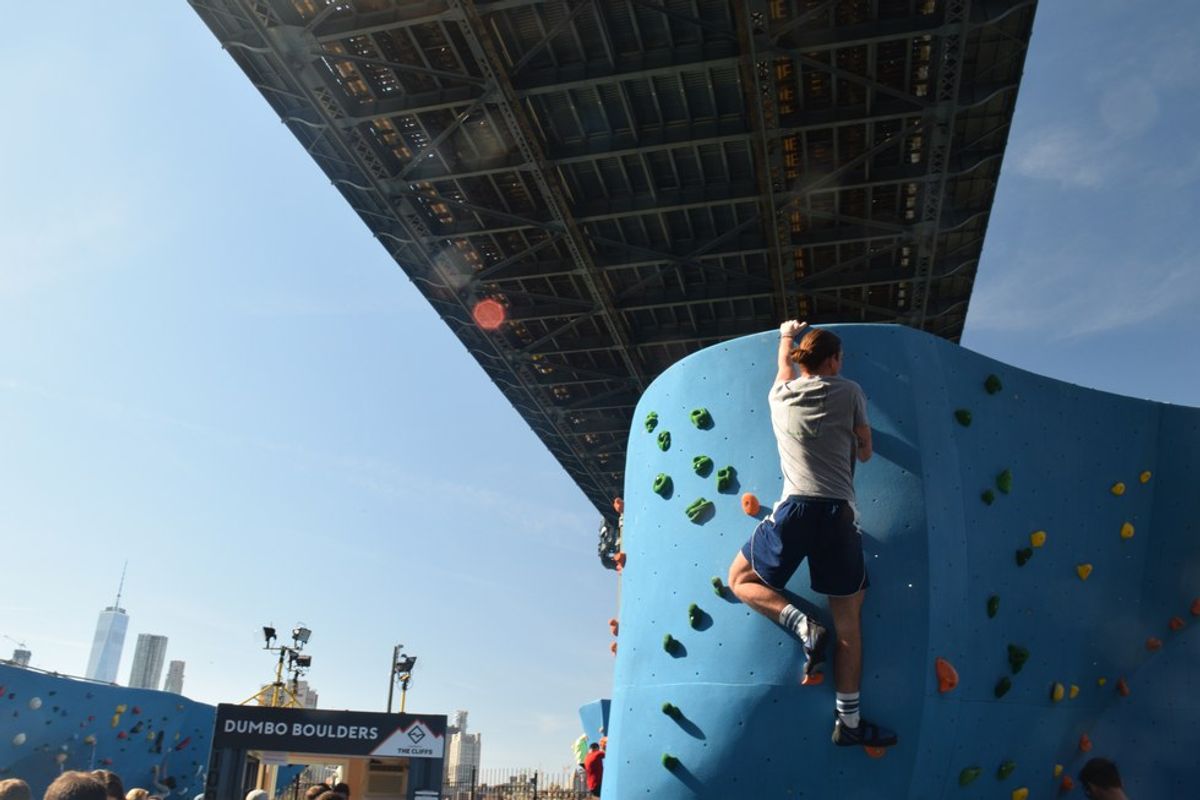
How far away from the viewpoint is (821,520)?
562cm

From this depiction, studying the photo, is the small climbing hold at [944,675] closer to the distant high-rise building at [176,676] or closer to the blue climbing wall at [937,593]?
the blue climbing wall at [937,593]

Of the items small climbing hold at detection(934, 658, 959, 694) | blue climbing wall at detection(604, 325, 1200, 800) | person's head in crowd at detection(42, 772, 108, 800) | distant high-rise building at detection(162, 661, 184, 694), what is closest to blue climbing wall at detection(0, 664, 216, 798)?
blue climbing wall at detection(604, 325, 1200, 800)

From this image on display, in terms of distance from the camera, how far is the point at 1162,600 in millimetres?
8047

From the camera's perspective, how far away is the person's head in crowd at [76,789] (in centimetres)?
418

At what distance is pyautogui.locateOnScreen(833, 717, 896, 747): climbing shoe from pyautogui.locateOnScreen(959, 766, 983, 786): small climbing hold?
0.97 metres

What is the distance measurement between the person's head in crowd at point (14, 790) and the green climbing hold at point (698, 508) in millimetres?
4857

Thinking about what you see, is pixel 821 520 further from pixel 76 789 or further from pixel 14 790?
pixel 14 790

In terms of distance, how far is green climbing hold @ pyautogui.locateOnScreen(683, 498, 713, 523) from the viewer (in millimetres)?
7285

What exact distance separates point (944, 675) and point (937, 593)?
1.94ft

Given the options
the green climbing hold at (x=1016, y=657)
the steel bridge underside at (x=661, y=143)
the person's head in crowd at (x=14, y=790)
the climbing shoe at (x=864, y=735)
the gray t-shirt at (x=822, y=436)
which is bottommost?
the person's head in crowd at (x=14, y=790)

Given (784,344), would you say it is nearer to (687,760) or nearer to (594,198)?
(687,760)

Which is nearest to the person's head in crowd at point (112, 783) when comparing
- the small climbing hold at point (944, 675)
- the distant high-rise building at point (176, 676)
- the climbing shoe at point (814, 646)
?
the climbing shoe at point (814, 646)

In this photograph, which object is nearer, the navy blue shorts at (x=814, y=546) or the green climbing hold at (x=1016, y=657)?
the navy blue shorts at (x=814, y=546)

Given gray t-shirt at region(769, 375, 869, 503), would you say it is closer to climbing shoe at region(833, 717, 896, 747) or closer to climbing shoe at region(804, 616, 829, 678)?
climbing shoe at region(804, 616, 829, 678)
